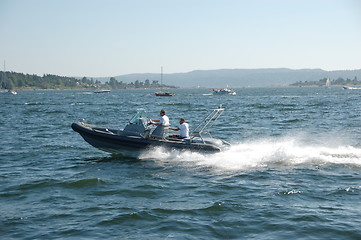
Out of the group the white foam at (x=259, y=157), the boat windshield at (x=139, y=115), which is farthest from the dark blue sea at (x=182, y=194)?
the boat windshield at (x=139, y=115)

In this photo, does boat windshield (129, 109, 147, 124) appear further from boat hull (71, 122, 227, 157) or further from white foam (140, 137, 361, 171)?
white foam (140, 137, 361, 171)

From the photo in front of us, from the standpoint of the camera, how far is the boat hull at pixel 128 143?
1642 centimetres

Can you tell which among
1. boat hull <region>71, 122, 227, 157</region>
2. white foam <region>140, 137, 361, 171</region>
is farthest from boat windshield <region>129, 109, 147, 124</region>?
white foam <region>140, 137, 361, 171</region>

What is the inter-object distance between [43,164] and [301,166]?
10.4 m

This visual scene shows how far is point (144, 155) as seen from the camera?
56.5 feet

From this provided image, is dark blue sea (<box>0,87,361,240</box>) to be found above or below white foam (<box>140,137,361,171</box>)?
below

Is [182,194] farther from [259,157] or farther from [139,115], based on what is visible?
[139,115]

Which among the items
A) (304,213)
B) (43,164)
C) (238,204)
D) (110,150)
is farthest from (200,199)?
(43,164)

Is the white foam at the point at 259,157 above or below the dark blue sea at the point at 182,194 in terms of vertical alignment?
above

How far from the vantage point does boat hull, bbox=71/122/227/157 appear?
53.9 ft

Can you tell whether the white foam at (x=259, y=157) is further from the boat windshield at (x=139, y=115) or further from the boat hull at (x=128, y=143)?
the boat windshield at (x=139, y=115)

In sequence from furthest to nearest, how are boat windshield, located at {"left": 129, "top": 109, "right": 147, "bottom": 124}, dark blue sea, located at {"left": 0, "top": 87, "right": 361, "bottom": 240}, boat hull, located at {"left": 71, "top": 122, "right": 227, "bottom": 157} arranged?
1. boat windshield, located at {"left": 129, "top": 109, "right": 147, "bottom": 124}
2. boat hull, located at {"left": 71, "top": 122, "right": 227, "bottom": 157}
3. dark blue sea, located at {"left": 0, "top": 87, "right": 361, "bottom": 240}

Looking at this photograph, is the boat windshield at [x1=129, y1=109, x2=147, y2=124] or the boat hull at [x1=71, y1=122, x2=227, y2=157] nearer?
the boat hull at [x1=71, y1=122, x2=227, y2=157]

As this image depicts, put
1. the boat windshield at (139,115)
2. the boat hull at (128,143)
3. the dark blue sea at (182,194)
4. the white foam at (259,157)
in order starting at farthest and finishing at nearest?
the boat windshield at (139,115), the boat hull at (128,143), the white foam at (259,157), the dark blue sea at (182,194)
